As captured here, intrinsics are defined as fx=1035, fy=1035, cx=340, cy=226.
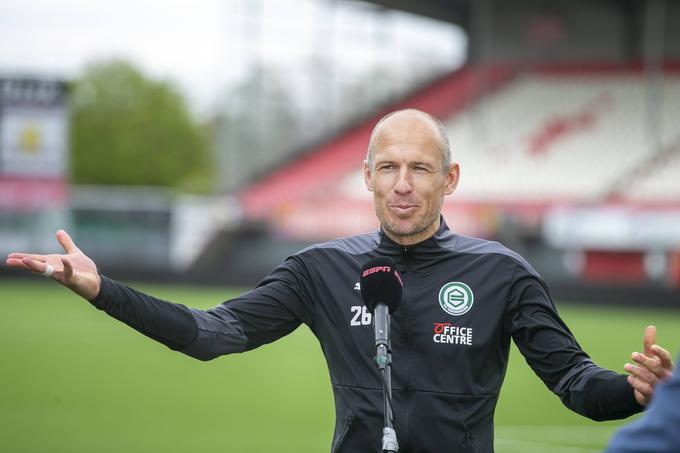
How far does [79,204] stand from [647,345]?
28.0m

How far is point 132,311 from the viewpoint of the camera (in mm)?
3723

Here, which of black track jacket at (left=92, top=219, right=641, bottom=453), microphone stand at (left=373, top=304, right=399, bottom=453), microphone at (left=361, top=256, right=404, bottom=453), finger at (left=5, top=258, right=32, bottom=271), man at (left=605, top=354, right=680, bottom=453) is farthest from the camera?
black track jacket at (left=92, top=219, right=641, bottom=453)

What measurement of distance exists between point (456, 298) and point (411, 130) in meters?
0.68

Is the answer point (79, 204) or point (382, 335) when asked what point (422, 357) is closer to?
point (382, 335)

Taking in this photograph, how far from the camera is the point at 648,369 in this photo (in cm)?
344

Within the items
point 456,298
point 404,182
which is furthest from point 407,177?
point 456,298

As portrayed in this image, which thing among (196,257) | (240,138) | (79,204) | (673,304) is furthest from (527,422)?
(240,138)

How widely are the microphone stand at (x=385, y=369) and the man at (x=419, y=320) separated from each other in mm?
502

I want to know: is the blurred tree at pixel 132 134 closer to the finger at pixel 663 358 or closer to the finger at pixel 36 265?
the finger at pixel 36 265

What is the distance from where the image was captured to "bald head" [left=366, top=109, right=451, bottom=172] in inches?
156

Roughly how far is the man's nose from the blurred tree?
7761 centimetres

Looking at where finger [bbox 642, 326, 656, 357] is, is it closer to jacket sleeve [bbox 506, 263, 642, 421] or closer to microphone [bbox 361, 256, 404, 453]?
jacket sleeve [bbox 506, 263, 642, 421]

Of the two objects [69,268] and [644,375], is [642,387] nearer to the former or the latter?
[644,375]

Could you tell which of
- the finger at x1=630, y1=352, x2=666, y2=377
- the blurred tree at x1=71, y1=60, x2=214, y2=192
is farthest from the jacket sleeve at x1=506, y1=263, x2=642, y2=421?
the blurred tree at x1=71, y1=60, x2=214, y2=192
